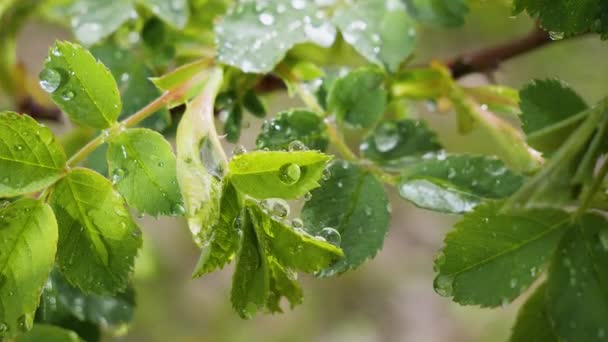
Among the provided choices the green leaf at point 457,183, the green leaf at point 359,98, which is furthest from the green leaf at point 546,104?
the green leaf at point 359,98

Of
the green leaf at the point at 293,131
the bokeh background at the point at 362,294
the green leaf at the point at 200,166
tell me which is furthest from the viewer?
the bokeh background at the point at 362,294

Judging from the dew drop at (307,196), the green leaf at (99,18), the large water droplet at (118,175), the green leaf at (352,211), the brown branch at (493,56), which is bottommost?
the brown branch at (493,56)

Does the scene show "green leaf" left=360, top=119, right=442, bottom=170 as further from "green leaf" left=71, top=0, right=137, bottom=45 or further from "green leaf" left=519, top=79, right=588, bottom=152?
"green leaf" left=71, top=0, right=137, bottom=45

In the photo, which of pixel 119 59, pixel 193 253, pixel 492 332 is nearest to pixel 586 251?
pixel 119 59

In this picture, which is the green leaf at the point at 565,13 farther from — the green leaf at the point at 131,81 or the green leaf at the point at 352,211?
the green leaf at the point at 131,81

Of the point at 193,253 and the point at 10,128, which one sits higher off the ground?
the point at 10,128

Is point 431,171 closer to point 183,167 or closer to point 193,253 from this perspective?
point 183,167

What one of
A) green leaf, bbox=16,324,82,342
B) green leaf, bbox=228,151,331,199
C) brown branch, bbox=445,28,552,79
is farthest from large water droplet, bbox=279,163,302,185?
brown branch, bbox=445,28,552,79
